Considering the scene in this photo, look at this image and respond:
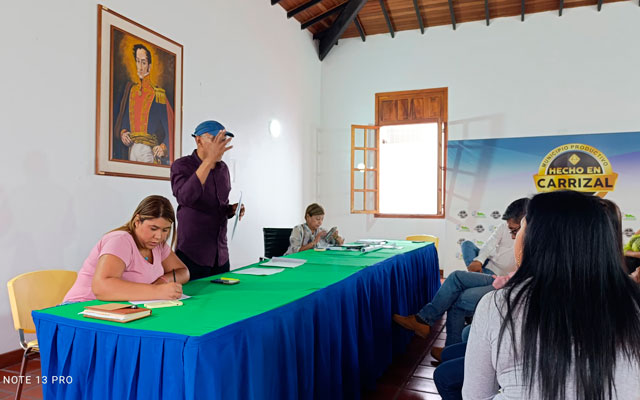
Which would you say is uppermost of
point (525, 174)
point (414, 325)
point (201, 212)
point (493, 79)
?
point (493, 79)

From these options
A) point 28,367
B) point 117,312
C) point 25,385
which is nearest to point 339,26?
point 28,367

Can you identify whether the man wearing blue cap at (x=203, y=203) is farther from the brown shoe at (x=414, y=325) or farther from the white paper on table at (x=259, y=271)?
the brown shoe at (x=414, y=325)

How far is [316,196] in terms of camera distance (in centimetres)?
732

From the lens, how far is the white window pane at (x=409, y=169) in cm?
679

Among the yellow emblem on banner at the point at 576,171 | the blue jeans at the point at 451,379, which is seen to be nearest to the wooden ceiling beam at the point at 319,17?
the yellow emblem on banner at the point at 576,171

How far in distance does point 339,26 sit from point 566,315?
20.7ft

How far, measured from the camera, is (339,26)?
6.64 m

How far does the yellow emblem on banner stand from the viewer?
577 centimetres

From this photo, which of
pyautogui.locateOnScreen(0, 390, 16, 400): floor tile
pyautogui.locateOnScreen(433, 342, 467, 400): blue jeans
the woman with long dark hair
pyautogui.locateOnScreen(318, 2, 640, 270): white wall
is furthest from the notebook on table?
pyautogui.locateOnScreen(318, 2, 640, 270): white wall

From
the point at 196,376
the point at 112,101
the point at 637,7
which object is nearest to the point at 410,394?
the point at 196,376

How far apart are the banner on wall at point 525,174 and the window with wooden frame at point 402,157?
0.28m

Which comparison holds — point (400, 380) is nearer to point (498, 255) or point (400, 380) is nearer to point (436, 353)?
point (436, 353)

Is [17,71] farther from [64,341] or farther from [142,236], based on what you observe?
[64,341]

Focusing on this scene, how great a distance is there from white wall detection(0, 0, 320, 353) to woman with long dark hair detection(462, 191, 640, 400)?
9.80ft
